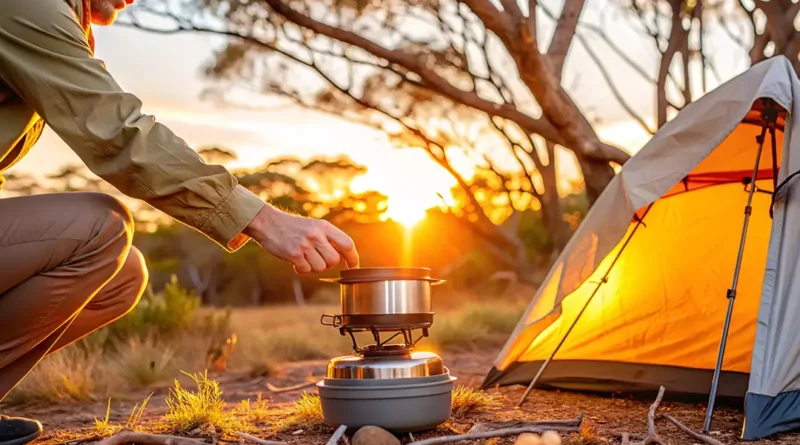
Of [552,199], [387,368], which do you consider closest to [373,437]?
[387,368]

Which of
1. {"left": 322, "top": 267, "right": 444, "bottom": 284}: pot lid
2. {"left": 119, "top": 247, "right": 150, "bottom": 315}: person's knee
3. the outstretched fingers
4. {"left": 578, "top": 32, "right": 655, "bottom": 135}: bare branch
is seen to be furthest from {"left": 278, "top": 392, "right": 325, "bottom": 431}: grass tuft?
{"left": 578, "top": 32, "right": 655, "bottom": 135}: bare branch

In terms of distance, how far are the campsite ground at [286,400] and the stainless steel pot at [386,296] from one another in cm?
41

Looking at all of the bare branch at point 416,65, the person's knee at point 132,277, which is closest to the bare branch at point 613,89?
the bare branch at point 416,65

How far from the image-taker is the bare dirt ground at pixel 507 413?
2.68 meters

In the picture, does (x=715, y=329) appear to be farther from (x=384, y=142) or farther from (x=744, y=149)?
(x=384, y=142)

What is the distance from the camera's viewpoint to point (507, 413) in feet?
10.4

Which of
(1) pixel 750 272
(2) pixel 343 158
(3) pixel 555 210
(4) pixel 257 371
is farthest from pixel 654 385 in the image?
(2) pixel 343 158

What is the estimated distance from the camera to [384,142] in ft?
33.6

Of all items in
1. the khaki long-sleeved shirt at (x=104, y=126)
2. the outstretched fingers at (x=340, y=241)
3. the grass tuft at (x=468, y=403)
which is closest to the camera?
the khaki long-sleeved shirt at (x=104, y=126)

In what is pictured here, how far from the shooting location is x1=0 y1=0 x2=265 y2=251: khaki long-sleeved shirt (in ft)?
5.61

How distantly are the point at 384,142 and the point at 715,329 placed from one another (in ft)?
22.4

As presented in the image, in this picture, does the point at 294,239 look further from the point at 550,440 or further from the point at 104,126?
the point at 550,440

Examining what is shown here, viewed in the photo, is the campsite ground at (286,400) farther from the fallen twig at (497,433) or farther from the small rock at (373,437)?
the small rock at (373,437)

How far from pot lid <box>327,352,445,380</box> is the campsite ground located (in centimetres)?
23
